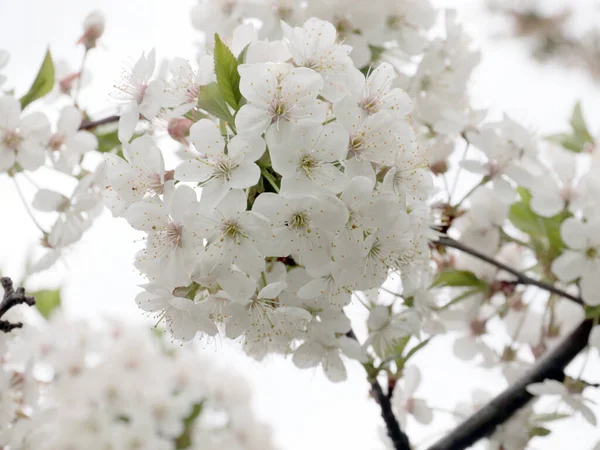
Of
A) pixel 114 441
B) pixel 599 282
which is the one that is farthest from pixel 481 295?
pixel 114 441

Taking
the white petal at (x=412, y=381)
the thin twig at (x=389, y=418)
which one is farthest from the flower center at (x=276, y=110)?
the white petal at (x=412, y=381)

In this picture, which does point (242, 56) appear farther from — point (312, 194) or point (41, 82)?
point (41, 82)

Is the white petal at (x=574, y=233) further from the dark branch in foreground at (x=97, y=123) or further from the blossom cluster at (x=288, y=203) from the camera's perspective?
the dark branch in foreground at (x=97, y=123)

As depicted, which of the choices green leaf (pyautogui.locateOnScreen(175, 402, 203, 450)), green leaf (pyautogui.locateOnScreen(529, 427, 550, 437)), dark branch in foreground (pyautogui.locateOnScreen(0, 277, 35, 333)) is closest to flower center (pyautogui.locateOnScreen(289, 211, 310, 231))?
dark branch in foreground (pyautogui.locateOnScreen(0, 277, 35, 333))

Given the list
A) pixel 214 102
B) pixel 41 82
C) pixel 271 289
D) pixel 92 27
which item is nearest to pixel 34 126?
pixel 41 82

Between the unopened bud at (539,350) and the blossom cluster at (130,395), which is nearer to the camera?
the unopened bud at (539,350)

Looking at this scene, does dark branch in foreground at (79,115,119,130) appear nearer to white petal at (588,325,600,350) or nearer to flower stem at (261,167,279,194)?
flower stem at (261,167,279,194)

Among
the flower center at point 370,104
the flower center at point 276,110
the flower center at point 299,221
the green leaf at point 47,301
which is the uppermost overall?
the flower center at point 276,110
